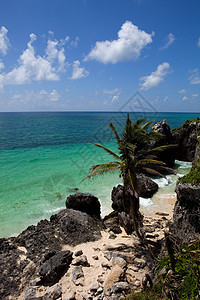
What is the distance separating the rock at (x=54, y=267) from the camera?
29.1 ft

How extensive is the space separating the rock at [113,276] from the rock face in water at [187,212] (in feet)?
11.5

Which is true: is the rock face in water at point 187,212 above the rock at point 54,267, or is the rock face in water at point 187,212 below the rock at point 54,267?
above

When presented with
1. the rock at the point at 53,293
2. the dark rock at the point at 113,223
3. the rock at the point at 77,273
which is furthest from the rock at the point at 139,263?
the dark rock at the point at 113,223

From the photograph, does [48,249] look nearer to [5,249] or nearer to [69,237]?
[69,237]

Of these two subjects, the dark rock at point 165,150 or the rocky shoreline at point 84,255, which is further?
the dark rock at point 165,150

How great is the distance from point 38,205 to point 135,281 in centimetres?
1420

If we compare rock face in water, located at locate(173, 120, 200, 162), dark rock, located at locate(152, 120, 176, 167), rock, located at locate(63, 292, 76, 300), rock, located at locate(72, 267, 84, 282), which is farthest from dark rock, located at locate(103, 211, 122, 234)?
rock face in water, located at locate(173, 120, 200, 162)

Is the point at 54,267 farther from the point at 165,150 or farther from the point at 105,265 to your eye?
the point at 165,150

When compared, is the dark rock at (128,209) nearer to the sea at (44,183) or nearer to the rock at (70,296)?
the sea at (44,183)

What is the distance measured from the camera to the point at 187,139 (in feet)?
109

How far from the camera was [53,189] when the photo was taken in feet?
78.0

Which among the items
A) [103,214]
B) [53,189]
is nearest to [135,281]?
[103,214]

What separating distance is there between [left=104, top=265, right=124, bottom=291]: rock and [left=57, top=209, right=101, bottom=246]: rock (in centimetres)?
412

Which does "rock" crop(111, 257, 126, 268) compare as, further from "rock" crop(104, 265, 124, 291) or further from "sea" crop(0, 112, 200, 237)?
"sea" crop(0, 112, 200, 237)
